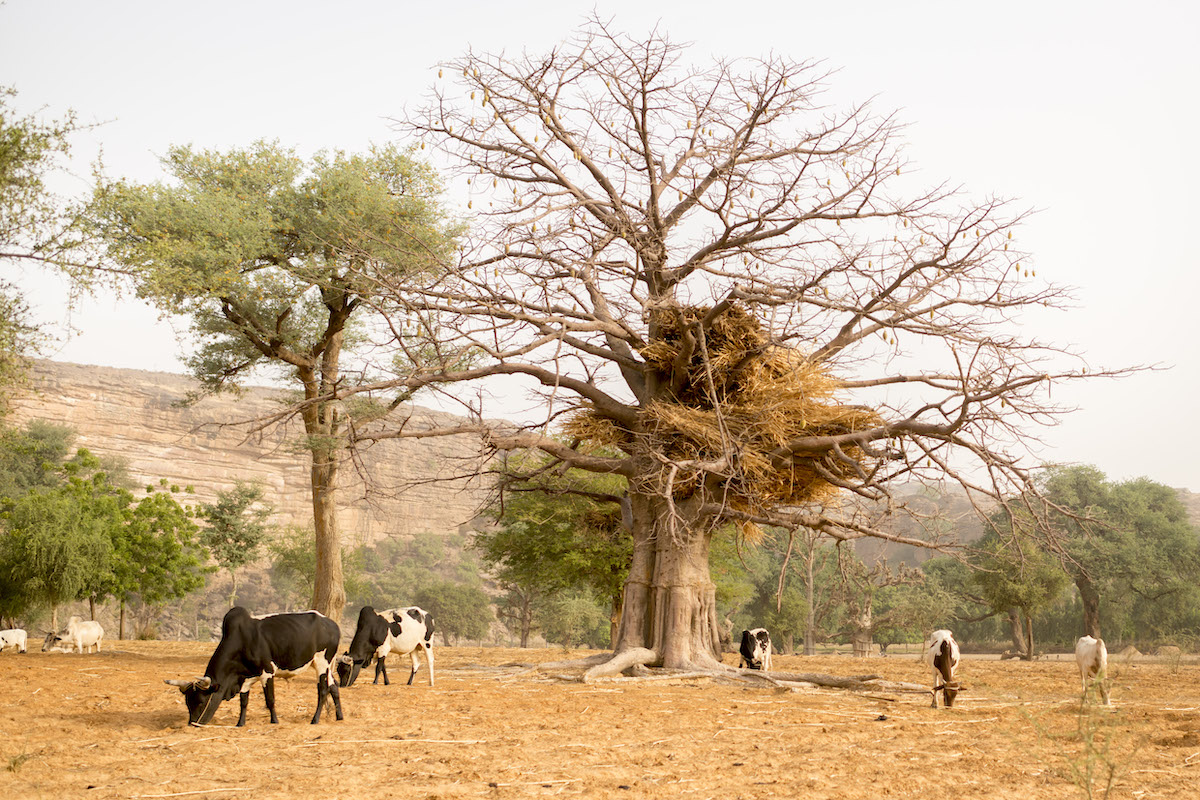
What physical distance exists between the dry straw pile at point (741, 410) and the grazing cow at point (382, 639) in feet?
14.0

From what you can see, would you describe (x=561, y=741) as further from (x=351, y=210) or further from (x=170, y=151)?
(x=170, y=151)

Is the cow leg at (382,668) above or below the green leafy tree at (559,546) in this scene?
below

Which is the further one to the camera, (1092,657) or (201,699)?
(1092,657)

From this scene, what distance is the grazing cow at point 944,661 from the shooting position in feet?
33.3

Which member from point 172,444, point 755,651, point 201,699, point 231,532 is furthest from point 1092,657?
point 172,444

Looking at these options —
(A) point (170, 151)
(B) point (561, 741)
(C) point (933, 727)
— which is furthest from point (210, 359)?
(C) point (933, 727)

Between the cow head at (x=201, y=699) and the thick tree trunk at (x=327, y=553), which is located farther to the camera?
the thick tree trunk at (x=327, y=553)

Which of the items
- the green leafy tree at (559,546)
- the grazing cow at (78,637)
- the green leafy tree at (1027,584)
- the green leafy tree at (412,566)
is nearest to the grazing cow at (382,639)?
the grazing cow at (78,637)

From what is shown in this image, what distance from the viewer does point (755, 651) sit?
16.0 metres

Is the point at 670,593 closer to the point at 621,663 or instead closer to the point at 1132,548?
the point at 621,663

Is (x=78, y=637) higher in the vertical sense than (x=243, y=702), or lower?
lower

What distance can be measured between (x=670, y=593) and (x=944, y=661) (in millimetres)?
5005

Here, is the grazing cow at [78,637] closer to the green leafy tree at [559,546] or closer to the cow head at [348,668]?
the cow head at [348,668]

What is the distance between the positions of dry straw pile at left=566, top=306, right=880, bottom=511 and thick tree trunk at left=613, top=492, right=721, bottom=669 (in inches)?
27.8
